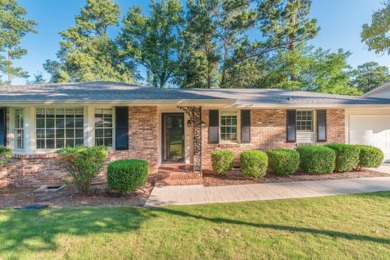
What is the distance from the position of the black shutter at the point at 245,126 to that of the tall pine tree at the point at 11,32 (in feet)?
91.8

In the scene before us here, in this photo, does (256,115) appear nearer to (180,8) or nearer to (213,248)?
(213,248)

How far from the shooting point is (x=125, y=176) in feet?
17.6

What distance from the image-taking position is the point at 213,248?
3037mm

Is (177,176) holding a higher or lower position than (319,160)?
lower

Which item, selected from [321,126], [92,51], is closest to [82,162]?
[321,126]

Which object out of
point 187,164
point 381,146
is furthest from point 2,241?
point 381,146

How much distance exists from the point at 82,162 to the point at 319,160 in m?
7.45

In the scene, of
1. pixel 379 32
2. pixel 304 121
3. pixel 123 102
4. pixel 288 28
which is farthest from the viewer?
pixel 288 28

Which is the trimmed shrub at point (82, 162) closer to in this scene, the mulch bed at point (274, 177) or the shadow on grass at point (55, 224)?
the shadow on grass at point (55, 224)

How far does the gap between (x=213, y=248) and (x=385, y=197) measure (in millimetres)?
4707

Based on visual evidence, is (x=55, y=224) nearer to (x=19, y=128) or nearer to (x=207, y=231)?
(x=207, y=231)

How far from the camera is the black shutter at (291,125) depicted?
28.8ft

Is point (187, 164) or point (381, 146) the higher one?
point (381, 146)

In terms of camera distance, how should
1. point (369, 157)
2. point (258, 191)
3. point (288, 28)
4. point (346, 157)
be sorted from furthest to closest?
point (288, 28) → point (369, 157) → point (346, 157) → point (258, 191)
